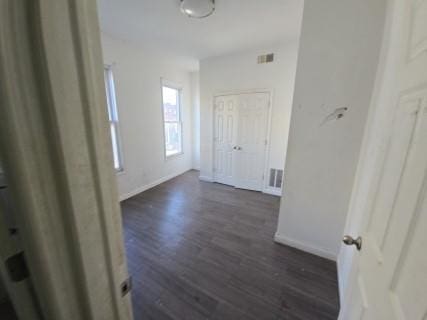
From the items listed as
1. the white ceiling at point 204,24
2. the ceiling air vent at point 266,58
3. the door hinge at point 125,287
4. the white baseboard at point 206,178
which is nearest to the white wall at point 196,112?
the white baseboard at point 206,178

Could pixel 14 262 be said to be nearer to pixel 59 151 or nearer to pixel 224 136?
pixel 59 151

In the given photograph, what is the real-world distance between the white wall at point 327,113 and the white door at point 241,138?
5.33 feet

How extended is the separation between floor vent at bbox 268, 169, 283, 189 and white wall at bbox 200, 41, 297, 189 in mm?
104

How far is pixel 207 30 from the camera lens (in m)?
2.59

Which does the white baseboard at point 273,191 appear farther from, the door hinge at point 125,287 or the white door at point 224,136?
the door hinge at point 125,287

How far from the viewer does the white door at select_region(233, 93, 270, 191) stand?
3484mm

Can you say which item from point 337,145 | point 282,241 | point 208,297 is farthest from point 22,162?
point 282,241

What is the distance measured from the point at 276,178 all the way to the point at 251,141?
0.89m

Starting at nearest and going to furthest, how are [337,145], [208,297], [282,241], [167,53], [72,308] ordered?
[72,308] < [208,297] < [337,145] < [282,241] < [167,53]

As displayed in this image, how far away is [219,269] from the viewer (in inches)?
71.8

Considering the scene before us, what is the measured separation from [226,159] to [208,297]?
280cm

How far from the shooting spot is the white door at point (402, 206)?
0.48m

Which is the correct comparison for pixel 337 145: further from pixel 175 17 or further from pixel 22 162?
pixel 175 17

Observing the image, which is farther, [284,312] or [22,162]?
[284,312]
